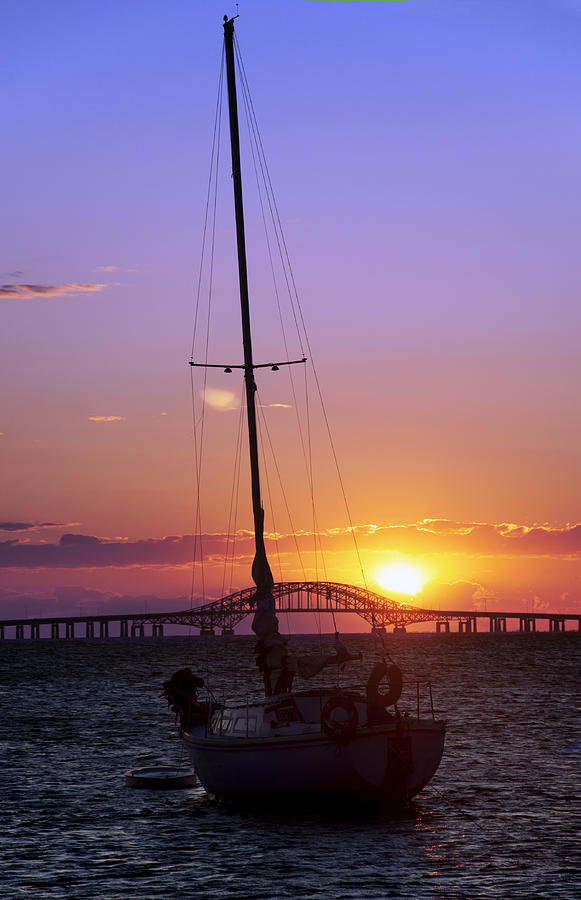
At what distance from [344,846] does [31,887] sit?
791cm

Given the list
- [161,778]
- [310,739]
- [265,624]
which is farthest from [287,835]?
[161,778]

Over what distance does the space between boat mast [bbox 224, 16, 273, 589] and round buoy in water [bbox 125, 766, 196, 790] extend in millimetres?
8760

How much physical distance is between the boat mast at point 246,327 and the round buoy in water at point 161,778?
28.7 ft

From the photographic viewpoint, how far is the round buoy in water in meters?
40.5

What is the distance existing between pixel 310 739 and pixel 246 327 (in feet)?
46.6

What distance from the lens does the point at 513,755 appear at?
49625 mm

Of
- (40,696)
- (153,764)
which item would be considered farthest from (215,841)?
(40,696)

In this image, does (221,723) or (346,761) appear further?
(221,723)

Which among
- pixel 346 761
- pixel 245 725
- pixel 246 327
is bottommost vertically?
pixel 346 761

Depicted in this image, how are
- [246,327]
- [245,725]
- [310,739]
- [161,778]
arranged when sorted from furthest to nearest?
[161,778]
[246,327]
[245,725]
[310,739]

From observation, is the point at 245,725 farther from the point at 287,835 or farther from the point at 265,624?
the point at 265,624

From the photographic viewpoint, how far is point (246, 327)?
38.2 metres

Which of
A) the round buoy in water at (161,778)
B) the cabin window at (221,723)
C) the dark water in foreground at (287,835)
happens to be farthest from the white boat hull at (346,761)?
the round buoy in water at (161,778)

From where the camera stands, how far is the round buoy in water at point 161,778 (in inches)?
1594
